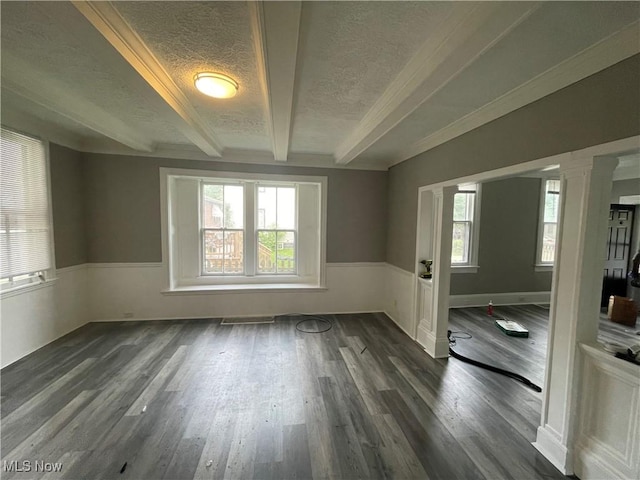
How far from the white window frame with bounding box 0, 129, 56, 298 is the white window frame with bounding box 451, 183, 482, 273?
19.4 feet

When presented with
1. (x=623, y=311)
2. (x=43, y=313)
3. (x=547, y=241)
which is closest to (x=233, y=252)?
(x=43, y=313)

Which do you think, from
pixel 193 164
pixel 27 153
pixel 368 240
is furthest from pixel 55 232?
pixel 368 240

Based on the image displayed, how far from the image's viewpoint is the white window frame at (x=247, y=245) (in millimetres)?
3842

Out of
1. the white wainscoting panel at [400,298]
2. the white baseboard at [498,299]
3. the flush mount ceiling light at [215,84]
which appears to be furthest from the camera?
the white baseboard at [498,299]

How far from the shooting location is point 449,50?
1396 millimetres

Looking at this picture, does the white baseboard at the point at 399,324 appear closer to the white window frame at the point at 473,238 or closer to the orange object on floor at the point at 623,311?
the white window frame at the point at 473,238

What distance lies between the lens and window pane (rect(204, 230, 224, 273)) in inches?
169

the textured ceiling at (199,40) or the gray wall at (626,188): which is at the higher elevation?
the textured ceiling at (199,40)

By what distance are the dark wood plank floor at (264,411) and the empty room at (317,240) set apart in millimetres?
20

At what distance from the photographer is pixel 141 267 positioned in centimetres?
380

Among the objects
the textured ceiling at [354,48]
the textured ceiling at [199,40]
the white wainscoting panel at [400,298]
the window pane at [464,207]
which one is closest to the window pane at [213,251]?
the textured ceiling at [199,40]

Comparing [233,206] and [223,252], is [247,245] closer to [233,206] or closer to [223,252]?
[223,252]

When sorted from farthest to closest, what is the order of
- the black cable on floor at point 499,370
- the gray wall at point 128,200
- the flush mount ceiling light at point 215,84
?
the gray wall at point 128,200, the black cable on floor at point 499,370, the flush mount ceiling light at point 215,84

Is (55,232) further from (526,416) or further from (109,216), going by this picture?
(526,416)
